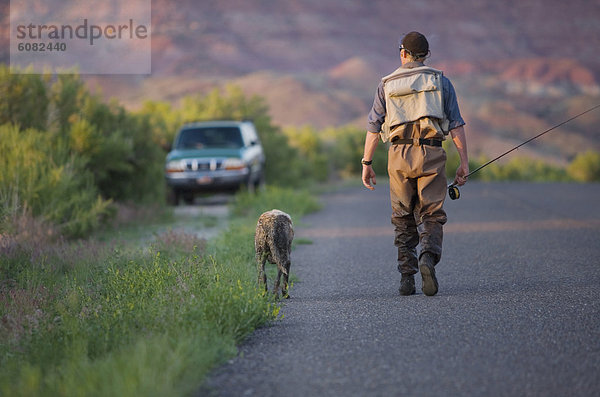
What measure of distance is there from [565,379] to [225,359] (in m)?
2.02

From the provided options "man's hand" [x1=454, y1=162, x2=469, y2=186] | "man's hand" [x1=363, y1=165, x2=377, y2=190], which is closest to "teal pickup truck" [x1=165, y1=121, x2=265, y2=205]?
"man's hand" [x1=363, y1=165, x2=377, y2=190]

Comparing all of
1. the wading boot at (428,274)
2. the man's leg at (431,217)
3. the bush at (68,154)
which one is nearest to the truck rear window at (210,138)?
the bush at (68,154)

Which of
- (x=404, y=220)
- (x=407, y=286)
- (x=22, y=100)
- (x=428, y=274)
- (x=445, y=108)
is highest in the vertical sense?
(x=22, y=100)

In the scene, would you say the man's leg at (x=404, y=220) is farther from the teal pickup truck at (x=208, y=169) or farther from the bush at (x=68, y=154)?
the teal pickup truck at (x=208, y=169)

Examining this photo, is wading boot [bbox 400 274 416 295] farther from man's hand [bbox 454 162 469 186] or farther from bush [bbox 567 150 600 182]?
bush [bbox 567 150 600 182]

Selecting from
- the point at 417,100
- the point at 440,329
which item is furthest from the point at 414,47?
the point at 440,329

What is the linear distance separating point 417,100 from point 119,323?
3.33 metres

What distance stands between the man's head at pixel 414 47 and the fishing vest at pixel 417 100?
16 centimetres

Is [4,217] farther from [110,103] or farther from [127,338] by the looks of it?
[110,103]

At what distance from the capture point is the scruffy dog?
23.9ft

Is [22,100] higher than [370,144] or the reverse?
higher

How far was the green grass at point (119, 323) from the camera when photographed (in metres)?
4.28

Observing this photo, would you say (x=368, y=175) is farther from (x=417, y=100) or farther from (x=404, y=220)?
(x=417, y=100)

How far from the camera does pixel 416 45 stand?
7.41m
